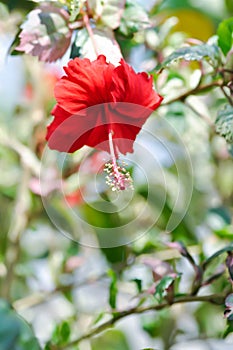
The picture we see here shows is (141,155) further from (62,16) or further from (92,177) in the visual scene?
(92,177)

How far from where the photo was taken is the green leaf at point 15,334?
867mm

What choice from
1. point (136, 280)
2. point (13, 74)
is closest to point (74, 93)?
point (136, 280)

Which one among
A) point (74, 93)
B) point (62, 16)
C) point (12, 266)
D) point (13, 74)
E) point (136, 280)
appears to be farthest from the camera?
point (13, 74)

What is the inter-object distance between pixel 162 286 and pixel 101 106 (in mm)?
237

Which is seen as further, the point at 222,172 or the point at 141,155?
the point at 222,172

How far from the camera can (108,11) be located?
85 centimetres

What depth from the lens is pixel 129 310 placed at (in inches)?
37.2

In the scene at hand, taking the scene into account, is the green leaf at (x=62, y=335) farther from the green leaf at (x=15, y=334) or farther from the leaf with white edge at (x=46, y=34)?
the leaf with white edge at (x=46, y=34)

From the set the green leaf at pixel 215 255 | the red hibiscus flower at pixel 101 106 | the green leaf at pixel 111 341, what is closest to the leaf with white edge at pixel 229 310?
the green leaf at pixel 215 255

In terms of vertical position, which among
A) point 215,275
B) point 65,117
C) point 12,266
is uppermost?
point 65,117

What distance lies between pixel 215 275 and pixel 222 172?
0.66 metres

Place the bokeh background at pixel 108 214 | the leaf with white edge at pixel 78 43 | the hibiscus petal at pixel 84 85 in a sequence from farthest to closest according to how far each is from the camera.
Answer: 1. the bokeh background at pixel 108 214
2. the leaf with white edge at pixel 78 43
3. the hibiscus petal at pixel 84 85

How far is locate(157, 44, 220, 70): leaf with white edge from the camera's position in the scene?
818 mm

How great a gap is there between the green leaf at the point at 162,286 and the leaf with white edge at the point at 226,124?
7.1 inches
